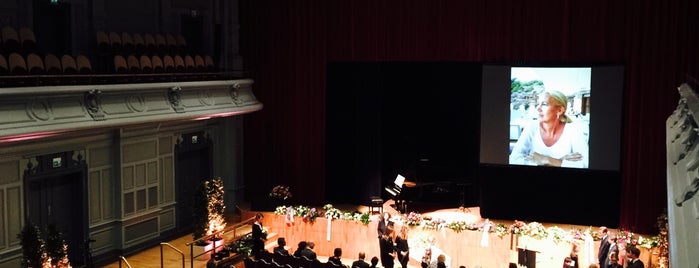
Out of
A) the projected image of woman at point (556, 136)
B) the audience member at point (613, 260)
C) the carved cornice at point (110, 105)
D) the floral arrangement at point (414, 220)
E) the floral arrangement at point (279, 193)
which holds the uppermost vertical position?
the carved cornice at point (110, 105)

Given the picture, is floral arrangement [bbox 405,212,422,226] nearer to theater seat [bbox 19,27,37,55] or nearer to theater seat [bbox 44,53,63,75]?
theater seat [bbox 44,53,63,75]

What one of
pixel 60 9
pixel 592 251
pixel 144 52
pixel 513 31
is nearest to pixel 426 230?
pixel 592 251

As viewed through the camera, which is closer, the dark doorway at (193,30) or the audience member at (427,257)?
the audience member at (427,257)

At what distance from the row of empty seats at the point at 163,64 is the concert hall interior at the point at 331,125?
48 mm

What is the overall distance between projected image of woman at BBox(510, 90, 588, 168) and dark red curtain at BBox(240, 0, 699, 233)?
1.09 meters

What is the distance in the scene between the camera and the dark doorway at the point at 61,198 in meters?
13.8

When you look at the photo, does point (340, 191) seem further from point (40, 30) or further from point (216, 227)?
point (40, 30)

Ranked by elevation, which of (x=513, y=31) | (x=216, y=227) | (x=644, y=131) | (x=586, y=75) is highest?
(x=513, y=31)

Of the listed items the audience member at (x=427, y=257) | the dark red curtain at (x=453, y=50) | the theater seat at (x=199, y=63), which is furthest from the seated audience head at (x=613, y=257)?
the theater seat at (x=199, y=63)

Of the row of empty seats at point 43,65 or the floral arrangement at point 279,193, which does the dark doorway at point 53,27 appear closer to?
the row of empty seats at point 43,65

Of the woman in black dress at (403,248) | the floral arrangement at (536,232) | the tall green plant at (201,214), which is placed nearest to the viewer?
the woman in black dress at (403,248)

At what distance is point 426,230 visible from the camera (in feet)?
50.3

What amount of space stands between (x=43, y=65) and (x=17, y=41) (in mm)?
646

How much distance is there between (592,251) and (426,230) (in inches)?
133
